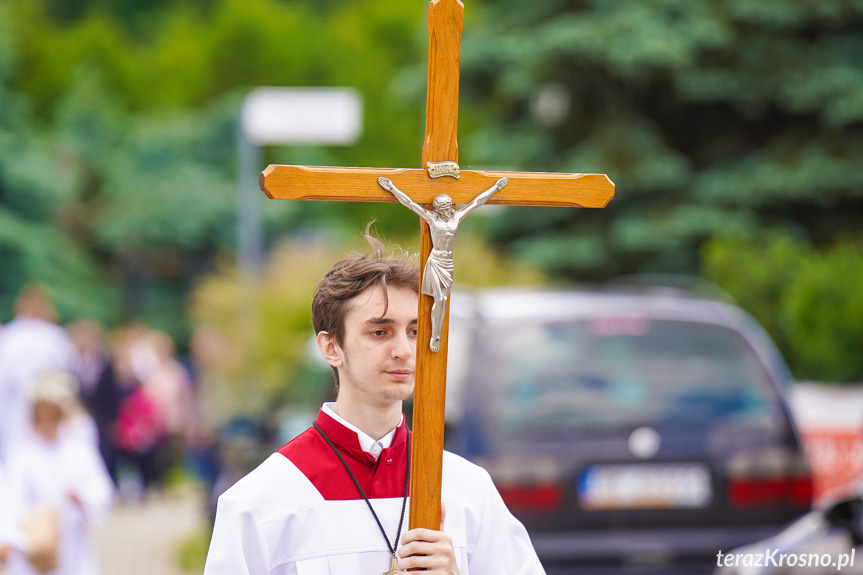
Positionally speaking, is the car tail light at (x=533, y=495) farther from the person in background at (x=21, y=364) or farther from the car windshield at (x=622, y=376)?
the person in background at (x=21, y=364)

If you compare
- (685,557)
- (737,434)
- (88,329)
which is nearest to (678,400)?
(737,434)

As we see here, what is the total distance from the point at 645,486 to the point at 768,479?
1.93ft

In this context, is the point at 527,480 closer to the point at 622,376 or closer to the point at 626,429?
the point at 626,429

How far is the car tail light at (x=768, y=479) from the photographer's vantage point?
20.1 ft

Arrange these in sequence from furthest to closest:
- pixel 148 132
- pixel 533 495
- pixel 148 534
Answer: pixel 148 132
pixel 148 534
pixel 533 495

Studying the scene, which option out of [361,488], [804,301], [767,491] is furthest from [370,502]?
[804,301]

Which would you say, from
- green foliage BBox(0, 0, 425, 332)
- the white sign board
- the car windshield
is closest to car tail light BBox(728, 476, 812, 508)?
the car windshield

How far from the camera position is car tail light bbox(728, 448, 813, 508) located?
613 cm

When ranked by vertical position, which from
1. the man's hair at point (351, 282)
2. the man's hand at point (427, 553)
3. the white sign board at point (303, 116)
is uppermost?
the white sign board at point (303, 116)

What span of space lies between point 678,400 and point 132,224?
122 feet

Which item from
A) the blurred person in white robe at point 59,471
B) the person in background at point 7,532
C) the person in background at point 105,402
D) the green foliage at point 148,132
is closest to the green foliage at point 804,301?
the blurred person in white robe at point 59,471

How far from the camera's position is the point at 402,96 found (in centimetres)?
2084

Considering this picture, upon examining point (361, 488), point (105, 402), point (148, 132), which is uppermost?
point (148, 132)

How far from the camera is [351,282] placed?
8.37 ft
